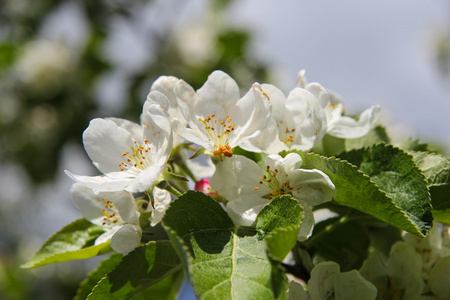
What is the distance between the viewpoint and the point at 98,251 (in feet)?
3.49

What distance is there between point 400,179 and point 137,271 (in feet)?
1.73

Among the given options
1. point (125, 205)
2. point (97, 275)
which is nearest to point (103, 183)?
point (125, 205)

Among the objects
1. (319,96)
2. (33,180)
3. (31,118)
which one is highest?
(319,96)

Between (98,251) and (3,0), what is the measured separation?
420cm

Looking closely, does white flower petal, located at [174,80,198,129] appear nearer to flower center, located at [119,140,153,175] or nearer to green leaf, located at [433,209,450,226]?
flower center, located at [119,140,153,175]

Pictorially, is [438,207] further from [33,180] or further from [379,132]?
[33,180]

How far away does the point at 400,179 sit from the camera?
36.8 inches

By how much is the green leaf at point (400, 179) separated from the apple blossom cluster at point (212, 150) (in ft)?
0.36

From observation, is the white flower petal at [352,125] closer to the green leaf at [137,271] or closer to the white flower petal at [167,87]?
the white flower petal at [167,87]

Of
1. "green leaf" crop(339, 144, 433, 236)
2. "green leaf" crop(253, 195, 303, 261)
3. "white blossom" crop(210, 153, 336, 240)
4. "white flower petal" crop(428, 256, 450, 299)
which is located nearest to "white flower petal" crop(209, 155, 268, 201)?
"white blossom" crop(210, 153, 336, 240)

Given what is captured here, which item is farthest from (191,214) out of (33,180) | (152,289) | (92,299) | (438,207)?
(33,180)

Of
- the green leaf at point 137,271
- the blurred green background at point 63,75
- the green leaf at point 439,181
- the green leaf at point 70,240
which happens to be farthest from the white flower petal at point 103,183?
the blurred green background at point 63,75

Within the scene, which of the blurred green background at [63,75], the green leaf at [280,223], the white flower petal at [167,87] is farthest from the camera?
the blurred green background at [63,75]

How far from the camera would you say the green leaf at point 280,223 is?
0.75 m
